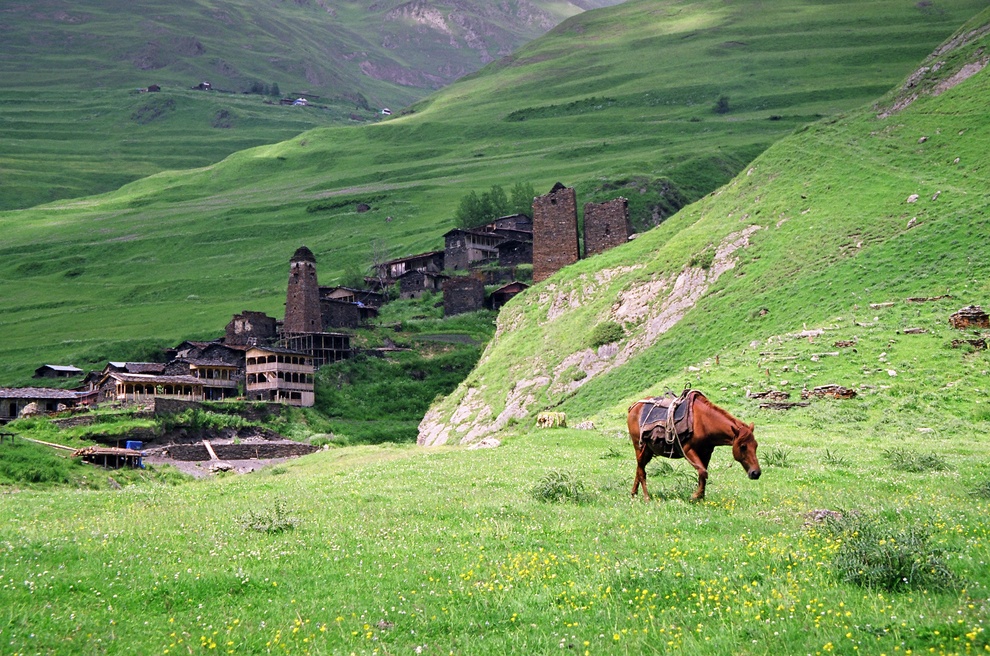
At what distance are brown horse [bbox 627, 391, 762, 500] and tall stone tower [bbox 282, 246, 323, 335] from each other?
9127 cm

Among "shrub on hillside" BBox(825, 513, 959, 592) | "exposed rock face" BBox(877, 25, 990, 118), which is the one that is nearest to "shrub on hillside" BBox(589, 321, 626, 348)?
"exposed rock face" BBox(877, 25, 990, 118)

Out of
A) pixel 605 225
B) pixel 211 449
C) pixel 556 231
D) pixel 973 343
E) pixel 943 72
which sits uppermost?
pixel 943 72

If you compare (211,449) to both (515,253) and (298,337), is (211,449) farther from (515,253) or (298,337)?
(515,253)

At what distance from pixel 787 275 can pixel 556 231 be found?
47.0m

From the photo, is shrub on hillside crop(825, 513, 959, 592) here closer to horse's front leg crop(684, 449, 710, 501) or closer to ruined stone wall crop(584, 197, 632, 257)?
horse's front leg crop(684, 449, 710, 501)

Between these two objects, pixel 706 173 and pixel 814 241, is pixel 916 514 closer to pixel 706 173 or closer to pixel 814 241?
pixel 814 241

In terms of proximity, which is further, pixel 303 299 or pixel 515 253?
pixel 515 253

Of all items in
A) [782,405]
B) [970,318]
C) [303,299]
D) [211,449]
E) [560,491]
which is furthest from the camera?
[303,299]

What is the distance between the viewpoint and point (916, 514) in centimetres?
1616

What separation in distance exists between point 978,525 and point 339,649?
10.7 metres

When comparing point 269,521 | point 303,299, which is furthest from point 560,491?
point 303,299

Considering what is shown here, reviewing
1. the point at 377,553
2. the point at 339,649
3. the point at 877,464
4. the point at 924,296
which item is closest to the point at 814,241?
the point at 924,296

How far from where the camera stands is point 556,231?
333ft

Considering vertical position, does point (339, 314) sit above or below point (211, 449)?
above
